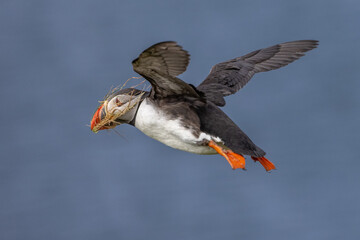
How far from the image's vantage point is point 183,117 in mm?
3941

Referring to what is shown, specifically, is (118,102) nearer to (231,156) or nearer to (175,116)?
(175,116)

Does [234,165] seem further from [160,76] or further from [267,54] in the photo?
[267,54]

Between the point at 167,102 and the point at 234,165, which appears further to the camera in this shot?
the point at 167,102

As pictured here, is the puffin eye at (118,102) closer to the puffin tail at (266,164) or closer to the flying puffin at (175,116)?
the flying puffin at (175,116)

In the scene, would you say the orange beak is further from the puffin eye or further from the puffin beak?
the puffin eye

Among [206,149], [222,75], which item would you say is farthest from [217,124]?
[222,75]

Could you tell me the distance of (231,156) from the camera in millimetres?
3838

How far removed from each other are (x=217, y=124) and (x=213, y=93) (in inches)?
22.8

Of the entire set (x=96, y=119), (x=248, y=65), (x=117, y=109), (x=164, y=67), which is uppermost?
(x=164, y=67)

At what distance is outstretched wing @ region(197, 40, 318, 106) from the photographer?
184 inches

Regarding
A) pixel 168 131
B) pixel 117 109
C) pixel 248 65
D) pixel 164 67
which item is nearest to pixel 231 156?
pixel 168 131

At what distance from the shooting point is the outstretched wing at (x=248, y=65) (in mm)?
4668

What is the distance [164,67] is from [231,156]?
2.11 feet

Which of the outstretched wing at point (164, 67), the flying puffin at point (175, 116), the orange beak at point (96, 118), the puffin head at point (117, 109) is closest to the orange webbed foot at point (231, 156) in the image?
the flying puffin at point (175, 116)
